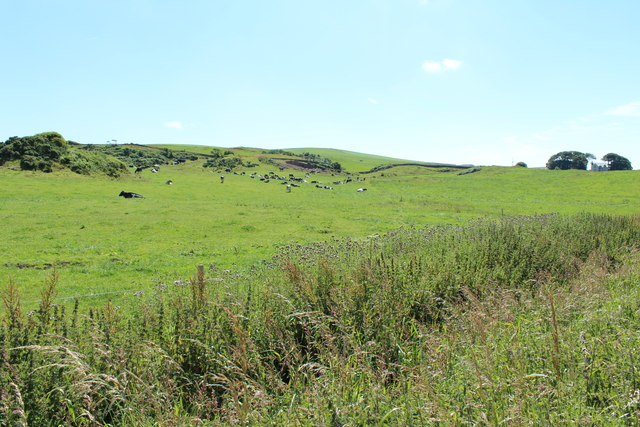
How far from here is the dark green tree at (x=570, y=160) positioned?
131000 mm

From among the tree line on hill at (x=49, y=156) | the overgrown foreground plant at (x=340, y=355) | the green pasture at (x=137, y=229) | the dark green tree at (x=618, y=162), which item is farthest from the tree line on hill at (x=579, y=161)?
the overgrown foreground plant at (x=340, y=355)

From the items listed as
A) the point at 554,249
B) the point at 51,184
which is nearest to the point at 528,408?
the point at 554,249

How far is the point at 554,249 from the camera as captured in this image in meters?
10.4

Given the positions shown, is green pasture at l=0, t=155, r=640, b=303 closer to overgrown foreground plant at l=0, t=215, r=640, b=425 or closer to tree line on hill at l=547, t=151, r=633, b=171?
overgrown foreground plant at l=0, t=215, r=640, b=425

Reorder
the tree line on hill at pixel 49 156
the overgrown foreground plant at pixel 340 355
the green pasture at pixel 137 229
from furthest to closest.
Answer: the tree line on hill at pixel 49 156 < the green pasture at pixel 137 229 < the overgrown foreground plant at pixel 340 355

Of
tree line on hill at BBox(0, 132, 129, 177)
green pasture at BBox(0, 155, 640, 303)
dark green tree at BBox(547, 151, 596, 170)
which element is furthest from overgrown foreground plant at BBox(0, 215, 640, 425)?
dark green tree at BBox(547, 151, 596, 170)

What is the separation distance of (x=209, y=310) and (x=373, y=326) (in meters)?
2.54

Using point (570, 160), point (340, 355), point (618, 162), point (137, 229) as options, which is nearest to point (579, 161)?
point (570, 160)

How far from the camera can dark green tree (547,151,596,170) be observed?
131 metres

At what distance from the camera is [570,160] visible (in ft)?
435

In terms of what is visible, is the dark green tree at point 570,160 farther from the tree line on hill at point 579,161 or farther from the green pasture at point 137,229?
the green pasture at point 137,229

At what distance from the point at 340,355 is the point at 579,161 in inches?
6183

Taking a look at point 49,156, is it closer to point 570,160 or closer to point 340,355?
point 340,355

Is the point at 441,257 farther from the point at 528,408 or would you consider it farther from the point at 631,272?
the point at 528,408
